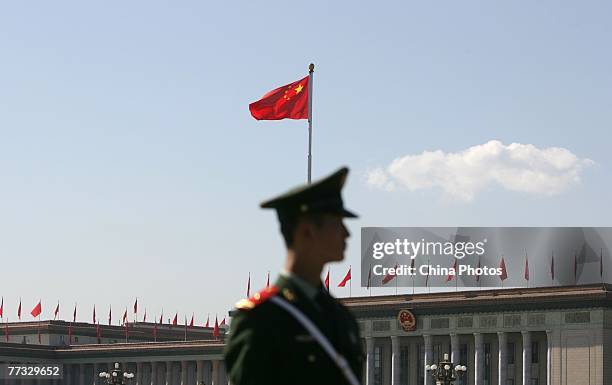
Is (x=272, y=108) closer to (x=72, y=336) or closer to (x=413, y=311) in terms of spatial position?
(x=413, y=311)

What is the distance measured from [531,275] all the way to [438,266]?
11362 mm

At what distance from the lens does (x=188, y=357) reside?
116 metres

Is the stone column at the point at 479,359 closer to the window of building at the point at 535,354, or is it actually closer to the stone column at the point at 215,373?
the window of building at the point at 535,354

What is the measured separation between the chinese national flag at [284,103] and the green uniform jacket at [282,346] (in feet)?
109

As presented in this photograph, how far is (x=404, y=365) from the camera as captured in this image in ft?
300

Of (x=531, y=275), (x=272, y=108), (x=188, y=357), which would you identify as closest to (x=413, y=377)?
(x=531, y=275)

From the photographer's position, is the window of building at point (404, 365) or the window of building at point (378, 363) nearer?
the window of building at point (404, 365)

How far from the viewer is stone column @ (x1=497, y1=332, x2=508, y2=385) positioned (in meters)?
85.1

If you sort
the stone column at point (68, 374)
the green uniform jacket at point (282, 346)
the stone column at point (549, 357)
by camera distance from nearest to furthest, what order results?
the green uniform jacket at point (282, 346) → the stone column at point (549, 357) → the stone column at point (68, 374)

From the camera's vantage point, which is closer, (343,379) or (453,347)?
(343,379)

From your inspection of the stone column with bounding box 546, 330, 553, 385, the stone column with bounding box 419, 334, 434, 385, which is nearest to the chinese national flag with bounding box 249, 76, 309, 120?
the stone column with bounding box 546, 330, 553, 385

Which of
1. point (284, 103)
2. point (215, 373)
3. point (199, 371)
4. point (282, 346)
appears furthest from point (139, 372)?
point (282, 346)

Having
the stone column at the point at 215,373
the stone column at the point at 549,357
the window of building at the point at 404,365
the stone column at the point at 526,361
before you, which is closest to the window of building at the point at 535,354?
the stone column at the point at 526,361

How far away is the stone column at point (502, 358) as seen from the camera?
8506 centimetres
